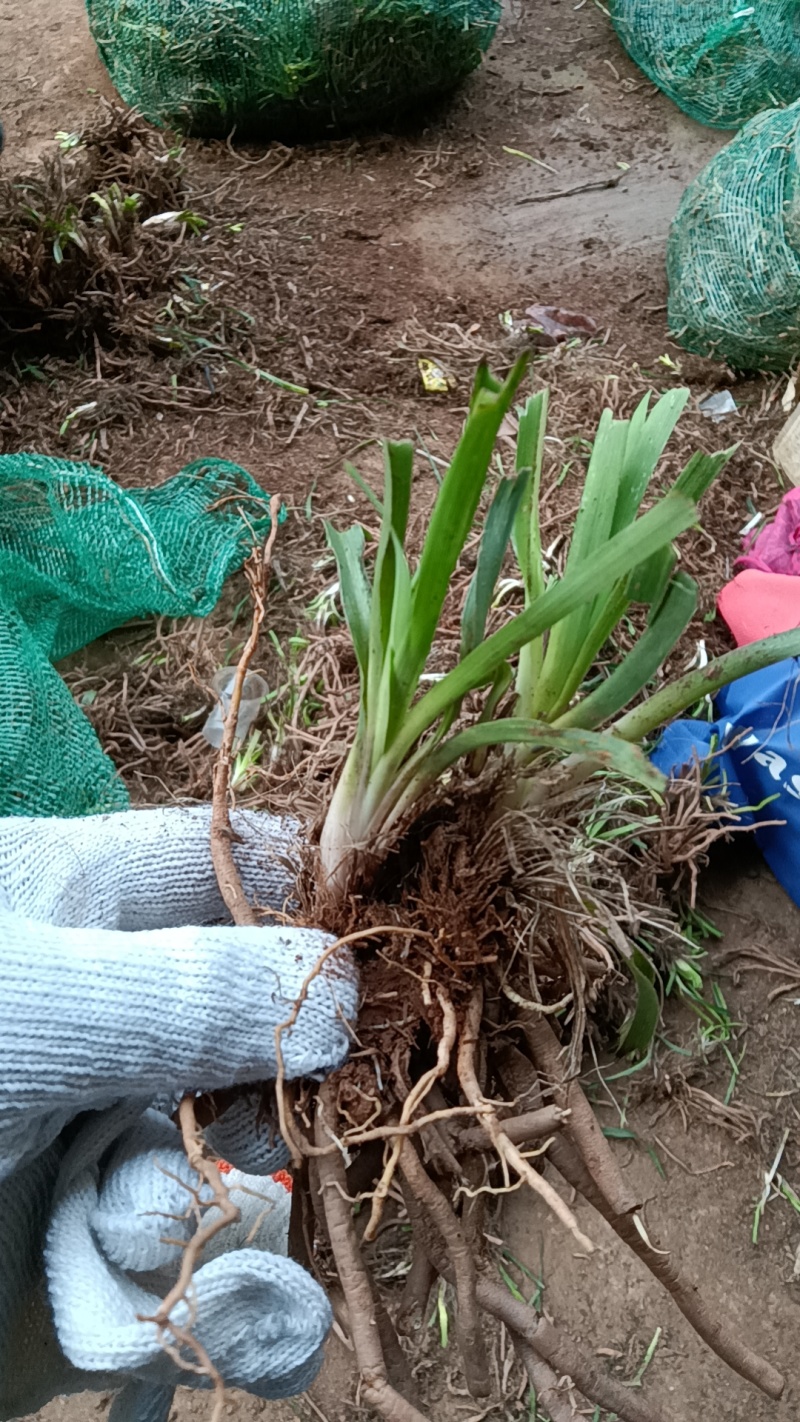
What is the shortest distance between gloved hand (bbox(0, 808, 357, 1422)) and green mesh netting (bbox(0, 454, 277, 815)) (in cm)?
52

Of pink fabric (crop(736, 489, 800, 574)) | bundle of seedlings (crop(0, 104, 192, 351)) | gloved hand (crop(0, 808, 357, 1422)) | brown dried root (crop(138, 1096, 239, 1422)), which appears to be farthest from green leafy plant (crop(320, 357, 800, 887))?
bundle of seedlings (crop(0, 104, 192, 351))

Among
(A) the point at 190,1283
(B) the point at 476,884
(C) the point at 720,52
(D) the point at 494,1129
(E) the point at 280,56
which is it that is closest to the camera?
(A) the point at 190,1283

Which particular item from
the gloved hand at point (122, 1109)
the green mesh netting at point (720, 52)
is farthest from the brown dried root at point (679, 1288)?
the green mesh netting at point (720, 52)

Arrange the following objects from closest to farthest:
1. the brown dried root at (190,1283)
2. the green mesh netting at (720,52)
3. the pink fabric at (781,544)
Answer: the brown dried root at (190,1283) < the pink fabric at (781,544) < the green mesh netting at (720,52)

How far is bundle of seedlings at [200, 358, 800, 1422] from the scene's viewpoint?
0.77 metres

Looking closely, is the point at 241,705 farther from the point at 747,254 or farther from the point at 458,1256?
the point at 747,254

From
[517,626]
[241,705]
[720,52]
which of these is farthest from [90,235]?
[720,52]

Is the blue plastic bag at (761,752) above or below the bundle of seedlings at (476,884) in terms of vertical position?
below

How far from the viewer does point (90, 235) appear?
102 inches

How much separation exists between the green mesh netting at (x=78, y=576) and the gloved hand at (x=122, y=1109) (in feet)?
1.71

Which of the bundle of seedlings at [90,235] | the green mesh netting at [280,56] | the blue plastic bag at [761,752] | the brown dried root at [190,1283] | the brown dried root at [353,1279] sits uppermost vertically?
the green mesh netting at [280,56]

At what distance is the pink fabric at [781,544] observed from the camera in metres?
2.08

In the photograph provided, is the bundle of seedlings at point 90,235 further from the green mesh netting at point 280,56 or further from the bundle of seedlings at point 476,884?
the bundle of seedlings at point 476,884

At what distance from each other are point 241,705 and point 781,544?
4.28 ft
